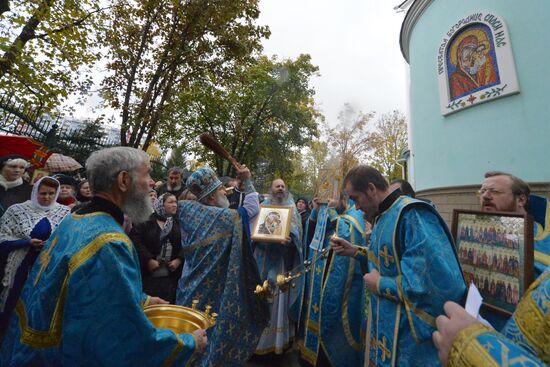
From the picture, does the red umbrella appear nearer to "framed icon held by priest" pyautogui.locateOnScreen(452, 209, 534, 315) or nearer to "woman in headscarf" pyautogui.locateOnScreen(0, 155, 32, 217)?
"woman in headscarf" pyautogui.locateOnScreen(0, 155, 32, 217)

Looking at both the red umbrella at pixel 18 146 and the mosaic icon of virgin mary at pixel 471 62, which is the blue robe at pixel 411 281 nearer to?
the red umbrella at pixel 18 146

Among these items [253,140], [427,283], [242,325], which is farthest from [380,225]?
[253,140]

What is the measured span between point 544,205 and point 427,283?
1235 mm

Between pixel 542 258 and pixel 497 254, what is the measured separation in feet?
1.50

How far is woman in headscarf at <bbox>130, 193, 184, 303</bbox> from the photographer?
344cm

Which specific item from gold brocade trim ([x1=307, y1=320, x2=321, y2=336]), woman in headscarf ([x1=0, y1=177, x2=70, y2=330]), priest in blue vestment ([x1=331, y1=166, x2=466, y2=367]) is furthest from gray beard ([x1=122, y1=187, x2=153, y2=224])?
gold brocade trim ([x1=307, y1=320, x2=321, y2=336])

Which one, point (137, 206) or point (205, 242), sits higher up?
point (137, 206)

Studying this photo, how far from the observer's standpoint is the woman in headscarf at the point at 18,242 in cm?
313

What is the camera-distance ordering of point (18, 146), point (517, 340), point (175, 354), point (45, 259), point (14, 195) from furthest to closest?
point (18, 146)
point (14, 195)
point (45, 259)
point (175, 354)
point (517, 340)

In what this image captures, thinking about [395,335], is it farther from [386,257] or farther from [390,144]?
[390,144]

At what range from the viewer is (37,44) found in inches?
325

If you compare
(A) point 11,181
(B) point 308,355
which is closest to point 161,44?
(A) point 11,181

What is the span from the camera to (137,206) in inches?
68.1

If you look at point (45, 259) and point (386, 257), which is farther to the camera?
point (386, 257)
